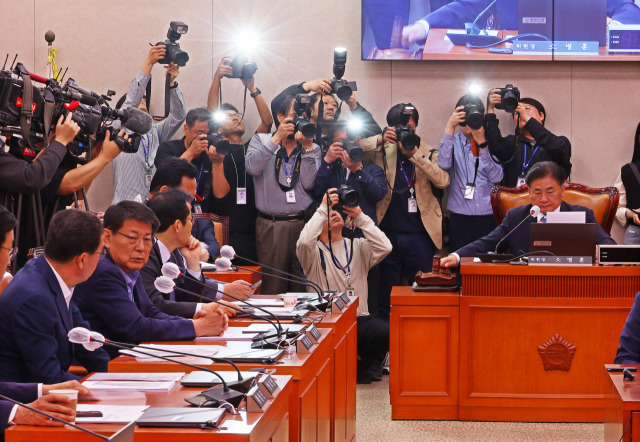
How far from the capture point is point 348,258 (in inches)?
211

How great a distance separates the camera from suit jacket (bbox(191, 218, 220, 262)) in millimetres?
5117

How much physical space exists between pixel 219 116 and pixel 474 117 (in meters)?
1.70

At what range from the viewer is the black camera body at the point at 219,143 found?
5.48 metres

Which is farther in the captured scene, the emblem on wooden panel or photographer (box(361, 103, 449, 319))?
photographer (box(361, 103, 449, 319))

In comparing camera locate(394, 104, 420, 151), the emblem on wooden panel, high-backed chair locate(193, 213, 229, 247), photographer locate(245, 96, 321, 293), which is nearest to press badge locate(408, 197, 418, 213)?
camera locate(394, 104, 420, 151)

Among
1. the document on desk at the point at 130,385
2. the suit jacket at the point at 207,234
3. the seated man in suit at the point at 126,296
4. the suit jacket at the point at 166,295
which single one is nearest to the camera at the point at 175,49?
the suit jacket at the point at 207,234

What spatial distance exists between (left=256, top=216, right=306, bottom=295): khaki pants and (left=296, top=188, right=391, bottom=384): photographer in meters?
0.43

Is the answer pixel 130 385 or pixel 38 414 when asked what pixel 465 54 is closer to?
pixel 130 385

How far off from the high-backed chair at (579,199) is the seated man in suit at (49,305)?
3352 mm

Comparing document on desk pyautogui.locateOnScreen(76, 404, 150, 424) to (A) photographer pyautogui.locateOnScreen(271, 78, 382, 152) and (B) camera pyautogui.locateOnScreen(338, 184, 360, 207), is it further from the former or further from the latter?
(A) photographer pyautogui.locateOnScreen(271, 78, 382, 152)

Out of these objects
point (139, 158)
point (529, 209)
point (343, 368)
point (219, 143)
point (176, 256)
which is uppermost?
point (219, 143)

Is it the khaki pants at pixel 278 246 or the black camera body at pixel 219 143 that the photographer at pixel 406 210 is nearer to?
the khaki pants at pixel 278 246

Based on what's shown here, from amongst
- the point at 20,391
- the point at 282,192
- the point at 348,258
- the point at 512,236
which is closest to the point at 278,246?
the point at 282,192

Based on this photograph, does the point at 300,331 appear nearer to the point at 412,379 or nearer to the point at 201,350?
the point at 201,350
